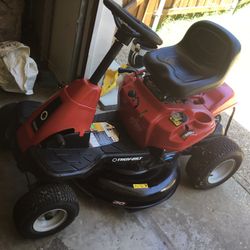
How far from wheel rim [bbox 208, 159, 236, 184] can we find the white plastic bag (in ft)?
3.83

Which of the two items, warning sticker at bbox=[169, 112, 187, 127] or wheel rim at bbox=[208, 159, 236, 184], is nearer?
warning sticker at bbox=[169, 112, 187, 127]

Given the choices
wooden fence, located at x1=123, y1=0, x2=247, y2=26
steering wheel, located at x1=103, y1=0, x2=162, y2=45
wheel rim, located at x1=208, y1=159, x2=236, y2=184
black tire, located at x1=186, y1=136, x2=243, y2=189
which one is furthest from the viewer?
wooden fence, located at x1=123, y1=0, x2=247, y2=26

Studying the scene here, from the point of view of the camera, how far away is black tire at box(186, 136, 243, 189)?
6.02 ft

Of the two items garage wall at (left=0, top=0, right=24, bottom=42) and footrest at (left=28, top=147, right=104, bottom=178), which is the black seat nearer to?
footrest at (left=28, top=147, right=104, bottom=178)

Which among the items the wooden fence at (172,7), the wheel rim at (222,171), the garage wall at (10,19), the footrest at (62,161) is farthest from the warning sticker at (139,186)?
the wooden fence at (172,7)

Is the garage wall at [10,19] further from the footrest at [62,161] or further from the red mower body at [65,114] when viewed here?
the footrest at [62,161]

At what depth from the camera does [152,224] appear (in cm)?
172

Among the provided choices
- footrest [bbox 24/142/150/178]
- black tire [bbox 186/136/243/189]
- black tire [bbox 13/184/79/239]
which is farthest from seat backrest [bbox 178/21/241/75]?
black tire [bbox 13/184/79/239]

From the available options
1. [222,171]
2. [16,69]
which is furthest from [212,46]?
[16,69]

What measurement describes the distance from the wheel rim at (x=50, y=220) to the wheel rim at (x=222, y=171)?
849 mm

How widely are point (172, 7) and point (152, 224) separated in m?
2.75

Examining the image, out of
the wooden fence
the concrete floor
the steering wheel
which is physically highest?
the steering wheel

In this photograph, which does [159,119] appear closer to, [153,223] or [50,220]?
[153,223]

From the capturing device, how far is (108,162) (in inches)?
63.0
